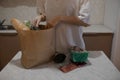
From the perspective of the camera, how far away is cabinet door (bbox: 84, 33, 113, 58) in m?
2.04

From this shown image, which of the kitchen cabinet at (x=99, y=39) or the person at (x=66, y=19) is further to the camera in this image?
the kitchen cabinet at (x=99, y=39)

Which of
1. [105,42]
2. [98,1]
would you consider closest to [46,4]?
[105,42]

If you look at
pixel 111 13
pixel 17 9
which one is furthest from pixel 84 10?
pixel 17 9

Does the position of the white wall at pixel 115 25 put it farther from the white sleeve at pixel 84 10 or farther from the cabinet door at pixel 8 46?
the cabinet door at pixel 8 46

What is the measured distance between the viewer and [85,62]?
105 centimetres

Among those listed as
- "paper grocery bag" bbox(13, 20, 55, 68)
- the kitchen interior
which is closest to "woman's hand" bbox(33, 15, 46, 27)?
"paper grocery bag" bbox(13, 20, 55, 68)

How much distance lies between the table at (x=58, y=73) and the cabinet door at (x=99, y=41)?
1.01m

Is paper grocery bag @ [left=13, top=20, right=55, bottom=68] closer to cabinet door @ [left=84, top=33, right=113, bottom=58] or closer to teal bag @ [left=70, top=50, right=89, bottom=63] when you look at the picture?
teal bag @ [left=70, top=50, right=89, bottom=63]

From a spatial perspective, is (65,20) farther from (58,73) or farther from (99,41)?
(99,41)

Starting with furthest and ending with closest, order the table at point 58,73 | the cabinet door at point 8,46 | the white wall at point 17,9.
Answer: the white wall at point 17,9
the cabinet door at point 8,46
the table at point 58,73

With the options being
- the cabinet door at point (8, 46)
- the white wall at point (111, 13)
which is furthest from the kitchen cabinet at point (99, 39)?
the cabinet door at point (8, 46)

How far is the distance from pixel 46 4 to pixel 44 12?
0.09 meters

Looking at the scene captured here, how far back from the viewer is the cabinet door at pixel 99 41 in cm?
204

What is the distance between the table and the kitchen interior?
100 cm
